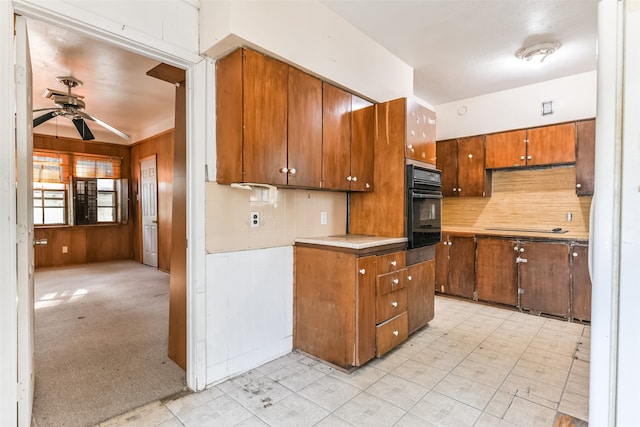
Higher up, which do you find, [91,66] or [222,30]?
[91,66]

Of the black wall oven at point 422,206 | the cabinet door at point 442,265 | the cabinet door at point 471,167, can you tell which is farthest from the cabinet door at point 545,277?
the black wall oven at point 422,206

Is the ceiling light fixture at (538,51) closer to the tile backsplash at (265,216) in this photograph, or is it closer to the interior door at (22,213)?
the tile backsplash at (265,216)

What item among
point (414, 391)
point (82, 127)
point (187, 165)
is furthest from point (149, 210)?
point (414, 391)

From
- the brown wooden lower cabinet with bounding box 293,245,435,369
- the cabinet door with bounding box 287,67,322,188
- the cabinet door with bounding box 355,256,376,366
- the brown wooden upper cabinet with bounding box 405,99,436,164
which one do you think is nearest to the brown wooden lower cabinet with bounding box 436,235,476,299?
the brown wooden upper cabinet with bounding box 405,99,436,164

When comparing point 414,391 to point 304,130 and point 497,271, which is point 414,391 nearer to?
point 304,130

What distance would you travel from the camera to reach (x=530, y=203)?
425 centimetres

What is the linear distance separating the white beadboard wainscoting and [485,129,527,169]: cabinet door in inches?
126

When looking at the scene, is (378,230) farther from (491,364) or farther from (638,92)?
(638,92)

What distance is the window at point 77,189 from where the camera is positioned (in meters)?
6.09

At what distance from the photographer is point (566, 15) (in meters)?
2.73

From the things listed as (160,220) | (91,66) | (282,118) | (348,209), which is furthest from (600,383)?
(160,220)

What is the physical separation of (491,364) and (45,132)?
799cm

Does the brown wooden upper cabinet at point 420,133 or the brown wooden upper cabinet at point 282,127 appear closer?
the brown wooden upper cabinet at point 282,127

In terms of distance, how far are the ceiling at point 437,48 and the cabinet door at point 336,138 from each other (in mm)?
708
